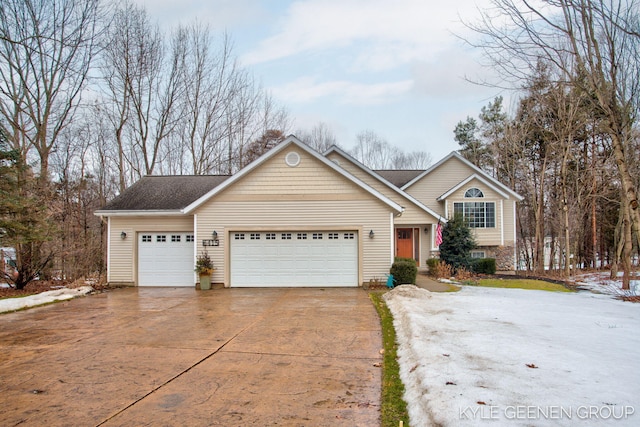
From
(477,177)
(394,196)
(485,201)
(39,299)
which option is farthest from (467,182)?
(39,299)

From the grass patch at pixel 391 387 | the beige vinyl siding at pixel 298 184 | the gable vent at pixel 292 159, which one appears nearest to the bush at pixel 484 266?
the beige vinyl siding at pixel 298 184

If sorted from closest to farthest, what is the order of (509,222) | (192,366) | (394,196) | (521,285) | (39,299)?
(192,366)
(39,299)
(521,285)
(394,196)
(509,222)

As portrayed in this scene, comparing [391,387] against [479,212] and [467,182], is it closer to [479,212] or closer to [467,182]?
[467,182]

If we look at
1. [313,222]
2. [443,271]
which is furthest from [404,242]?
[313,222]

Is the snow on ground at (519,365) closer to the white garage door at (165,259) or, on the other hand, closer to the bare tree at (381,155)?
the white garage door at (165,259)

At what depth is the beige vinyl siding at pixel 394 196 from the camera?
17812 millimetres

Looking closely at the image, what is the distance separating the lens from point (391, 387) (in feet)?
15.5

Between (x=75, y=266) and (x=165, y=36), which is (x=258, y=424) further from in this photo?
(x=165, y=36)

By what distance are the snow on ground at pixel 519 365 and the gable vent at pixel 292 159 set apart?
21.4ft

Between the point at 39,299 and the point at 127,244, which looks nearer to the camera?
the point at 39,299

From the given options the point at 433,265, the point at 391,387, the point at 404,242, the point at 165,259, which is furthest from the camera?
the point at 404,242

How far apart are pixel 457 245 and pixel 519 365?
1338 centimetres

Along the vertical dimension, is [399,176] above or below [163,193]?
above

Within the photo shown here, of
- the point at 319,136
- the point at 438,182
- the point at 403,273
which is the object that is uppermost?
the point at 319,136
